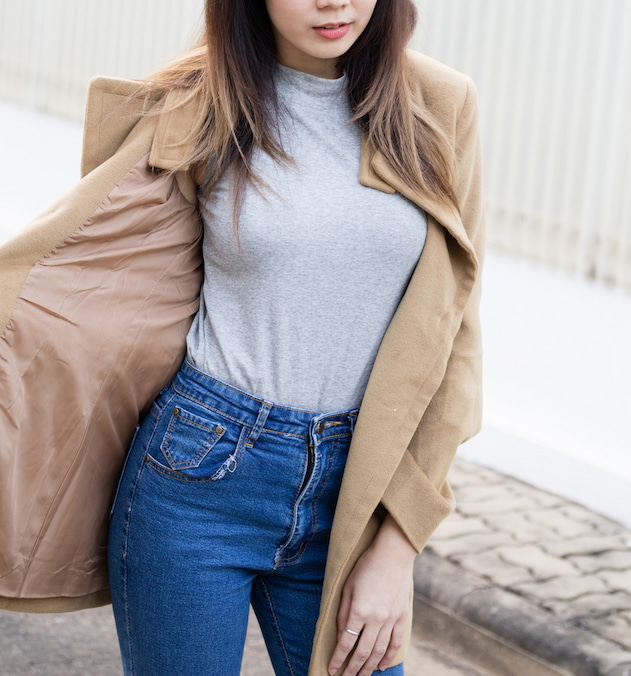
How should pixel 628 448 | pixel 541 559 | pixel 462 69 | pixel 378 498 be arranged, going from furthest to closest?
1. pixel 462 69
2. pixel 628 448
3. pixel 541 559
4. pixel 378 498

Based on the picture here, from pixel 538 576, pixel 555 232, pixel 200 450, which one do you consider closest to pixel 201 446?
pixel 200 450

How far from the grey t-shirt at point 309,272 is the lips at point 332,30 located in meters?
0.18

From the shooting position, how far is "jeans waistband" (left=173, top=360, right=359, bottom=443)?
1585 mm

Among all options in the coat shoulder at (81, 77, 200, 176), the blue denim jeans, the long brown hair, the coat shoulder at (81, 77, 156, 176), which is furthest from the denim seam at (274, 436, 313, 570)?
the coat shoulder at (81, 77, 156, 176)

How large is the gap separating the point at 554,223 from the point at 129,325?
3061 mm

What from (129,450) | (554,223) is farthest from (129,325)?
(554,223)

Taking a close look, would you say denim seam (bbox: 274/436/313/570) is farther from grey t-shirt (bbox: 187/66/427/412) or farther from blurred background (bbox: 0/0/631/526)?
blurred background (bbox: 0/0/631/526)

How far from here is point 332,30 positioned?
1.59 metres

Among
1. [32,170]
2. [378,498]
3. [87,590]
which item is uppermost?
[378,498]

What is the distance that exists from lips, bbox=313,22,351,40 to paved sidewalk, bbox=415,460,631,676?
240cm

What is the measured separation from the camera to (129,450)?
1824 millimetres

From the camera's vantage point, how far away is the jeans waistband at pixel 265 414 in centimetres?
158

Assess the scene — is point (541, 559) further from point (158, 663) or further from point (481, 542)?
point (158, 663)

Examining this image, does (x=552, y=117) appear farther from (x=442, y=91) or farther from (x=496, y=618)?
(x=442, y=91)
